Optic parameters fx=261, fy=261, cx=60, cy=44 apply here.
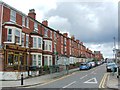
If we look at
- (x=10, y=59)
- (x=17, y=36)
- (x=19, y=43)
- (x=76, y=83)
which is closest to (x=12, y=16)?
(x=17, y=36)

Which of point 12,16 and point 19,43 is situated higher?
point 12,16

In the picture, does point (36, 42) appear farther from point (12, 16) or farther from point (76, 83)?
point (76, 83)

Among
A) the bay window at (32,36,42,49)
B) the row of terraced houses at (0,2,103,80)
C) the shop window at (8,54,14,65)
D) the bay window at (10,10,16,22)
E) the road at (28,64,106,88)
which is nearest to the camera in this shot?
the road at (28,64,106,88)

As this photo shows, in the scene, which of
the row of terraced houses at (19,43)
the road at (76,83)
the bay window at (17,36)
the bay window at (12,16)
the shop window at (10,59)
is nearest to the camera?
the road at (76,83)

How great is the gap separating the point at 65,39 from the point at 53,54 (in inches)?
784

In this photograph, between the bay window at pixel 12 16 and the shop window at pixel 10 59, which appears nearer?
the shop window at pixel 10 59

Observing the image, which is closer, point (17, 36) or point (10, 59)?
point (10, 59)

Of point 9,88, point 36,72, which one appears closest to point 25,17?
point 36,72

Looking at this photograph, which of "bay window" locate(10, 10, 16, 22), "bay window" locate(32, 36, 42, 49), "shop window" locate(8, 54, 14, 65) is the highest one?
"bay window" locate(10, 10, 16, 22)

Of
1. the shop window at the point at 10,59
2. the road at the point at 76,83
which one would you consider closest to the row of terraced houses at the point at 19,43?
the shop window at the point at 10,59

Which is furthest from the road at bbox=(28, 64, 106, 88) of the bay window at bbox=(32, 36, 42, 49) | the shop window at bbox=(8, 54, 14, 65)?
the bay window at bbox=(32, 36, 42, 49)

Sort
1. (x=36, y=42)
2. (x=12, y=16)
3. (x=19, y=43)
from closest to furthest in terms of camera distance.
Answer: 1. (x=19, y=43)
2. (x=12, y=16)
3. (x=36, y=42)

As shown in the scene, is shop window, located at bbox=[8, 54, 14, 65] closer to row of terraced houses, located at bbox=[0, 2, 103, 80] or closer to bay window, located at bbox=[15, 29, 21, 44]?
row of terraced houses, located at bbox=[0, 2, 103, 80]

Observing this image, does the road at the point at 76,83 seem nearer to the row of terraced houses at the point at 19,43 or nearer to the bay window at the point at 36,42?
the row of terraced houses at the point at 19,43
